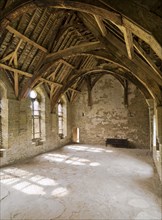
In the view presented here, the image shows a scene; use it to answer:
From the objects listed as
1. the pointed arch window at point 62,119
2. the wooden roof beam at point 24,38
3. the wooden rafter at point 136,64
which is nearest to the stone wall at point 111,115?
the pointed arch window at point 62,119

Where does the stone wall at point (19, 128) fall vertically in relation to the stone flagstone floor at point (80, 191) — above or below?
above

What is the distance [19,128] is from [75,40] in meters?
4.83

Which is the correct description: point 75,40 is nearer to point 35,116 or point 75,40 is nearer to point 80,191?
point 35,116

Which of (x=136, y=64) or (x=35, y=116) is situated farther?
(x=35, y=116)

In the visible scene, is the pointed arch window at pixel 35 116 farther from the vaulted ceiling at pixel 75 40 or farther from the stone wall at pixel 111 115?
the stone wall at pixel 111 115

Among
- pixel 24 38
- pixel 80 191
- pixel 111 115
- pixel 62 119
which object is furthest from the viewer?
pixel 62 119

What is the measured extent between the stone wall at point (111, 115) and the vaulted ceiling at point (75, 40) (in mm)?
2185

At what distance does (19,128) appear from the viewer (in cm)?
795

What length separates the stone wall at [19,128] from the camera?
734cm

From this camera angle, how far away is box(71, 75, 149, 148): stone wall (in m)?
11.4

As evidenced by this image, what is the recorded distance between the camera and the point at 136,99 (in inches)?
453

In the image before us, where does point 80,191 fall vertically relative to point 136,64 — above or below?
below

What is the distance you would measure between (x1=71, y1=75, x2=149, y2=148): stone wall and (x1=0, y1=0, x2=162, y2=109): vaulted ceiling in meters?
2.19

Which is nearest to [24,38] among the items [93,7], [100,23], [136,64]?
[100,23]
